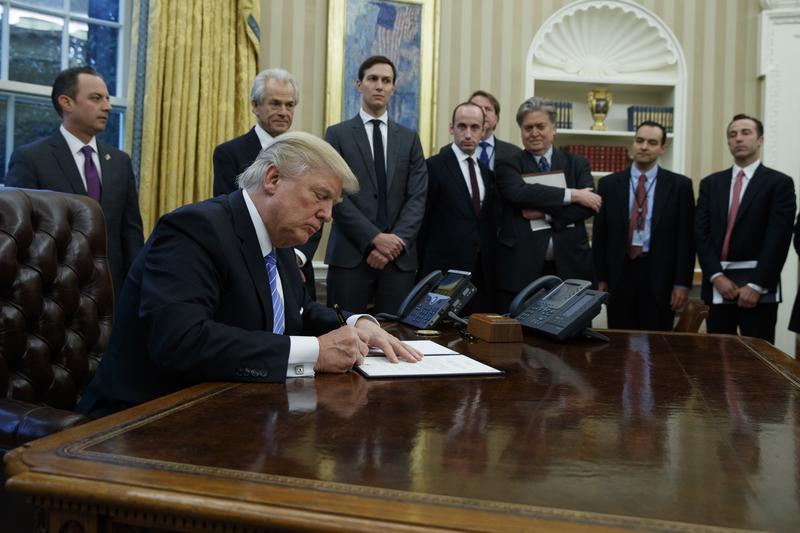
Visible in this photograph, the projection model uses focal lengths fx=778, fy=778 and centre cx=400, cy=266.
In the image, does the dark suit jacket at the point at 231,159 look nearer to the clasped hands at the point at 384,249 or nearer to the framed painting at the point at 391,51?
the clasped hands at the point at 384,249

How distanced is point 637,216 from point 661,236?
177 mm

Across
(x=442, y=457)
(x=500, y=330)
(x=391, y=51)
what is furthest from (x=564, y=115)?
(x=442, y=457)

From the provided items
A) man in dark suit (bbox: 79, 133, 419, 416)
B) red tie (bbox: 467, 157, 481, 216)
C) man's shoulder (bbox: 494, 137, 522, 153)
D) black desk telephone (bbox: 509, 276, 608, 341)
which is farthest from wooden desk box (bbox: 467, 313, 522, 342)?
man's shoulder (bbox: 494, 137, 522, 153)

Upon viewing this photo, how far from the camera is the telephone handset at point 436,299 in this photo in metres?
2.45

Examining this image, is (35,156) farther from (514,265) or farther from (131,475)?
(131,475)

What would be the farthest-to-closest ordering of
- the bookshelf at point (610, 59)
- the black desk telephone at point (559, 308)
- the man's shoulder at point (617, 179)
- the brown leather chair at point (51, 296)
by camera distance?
1. the bookshelf at point (610, 59)
2. the man's shoulder at point (617, 179)
3. the black desk telephone at point (559, 308)
4. the brown leather chair at point (51, 296)

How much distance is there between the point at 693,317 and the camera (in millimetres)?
3260

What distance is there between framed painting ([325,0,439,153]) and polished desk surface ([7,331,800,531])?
4.32 meters

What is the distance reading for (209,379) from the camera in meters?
1.56

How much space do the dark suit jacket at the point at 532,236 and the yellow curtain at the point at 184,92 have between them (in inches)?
76.1

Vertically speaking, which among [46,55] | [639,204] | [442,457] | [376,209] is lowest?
[442,457]

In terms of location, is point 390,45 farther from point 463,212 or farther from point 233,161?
point 233,161

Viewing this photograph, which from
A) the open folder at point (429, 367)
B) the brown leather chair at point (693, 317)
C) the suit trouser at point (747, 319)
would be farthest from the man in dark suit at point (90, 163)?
the suit trouser at point (747, 319)

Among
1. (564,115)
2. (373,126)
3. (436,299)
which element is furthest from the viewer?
(564,115)
